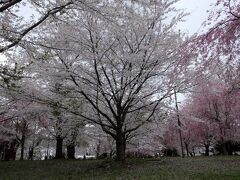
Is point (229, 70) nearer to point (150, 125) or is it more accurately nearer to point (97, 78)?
point (97, 78)

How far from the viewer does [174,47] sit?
46.1 feet

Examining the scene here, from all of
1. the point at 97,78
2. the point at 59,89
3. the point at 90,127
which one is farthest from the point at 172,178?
the point at 90,127

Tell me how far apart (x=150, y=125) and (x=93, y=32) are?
7.02 m

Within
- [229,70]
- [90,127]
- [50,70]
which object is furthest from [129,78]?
[90,127]

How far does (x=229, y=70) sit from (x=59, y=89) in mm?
8835

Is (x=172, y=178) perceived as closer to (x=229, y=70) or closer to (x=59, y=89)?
(x=229, y=70)

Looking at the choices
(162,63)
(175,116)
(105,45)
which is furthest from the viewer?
(175,116)

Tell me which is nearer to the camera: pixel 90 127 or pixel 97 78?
pixel 97 78

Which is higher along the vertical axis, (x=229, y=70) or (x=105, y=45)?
(x=105, y=45)

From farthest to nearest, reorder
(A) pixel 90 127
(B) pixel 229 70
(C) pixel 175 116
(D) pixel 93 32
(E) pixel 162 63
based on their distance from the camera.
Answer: (A) pixel 90 127 < (C) pixel 175 116 < (E) pixel 162 63 < (D) pixel 93 32 < (B) pixel 229 70

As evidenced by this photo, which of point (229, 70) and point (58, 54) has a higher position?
point (58, 54)

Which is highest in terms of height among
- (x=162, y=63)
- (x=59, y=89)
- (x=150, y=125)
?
(x=162, y=63)

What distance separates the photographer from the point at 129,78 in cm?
1345

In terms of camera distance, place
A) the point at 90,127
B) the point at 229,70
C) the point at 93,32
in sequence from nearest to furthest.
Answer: the point at 229,70
the point at 93,32
the point at 90,127
